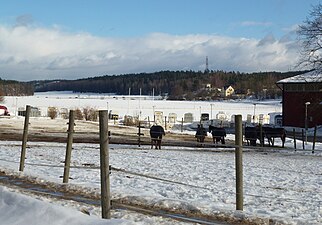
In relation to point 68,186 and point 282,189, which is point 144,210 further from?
point 282,189

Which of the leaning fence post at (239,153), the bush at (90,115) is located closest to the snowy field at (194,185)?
the leaning fence post at (239,153)

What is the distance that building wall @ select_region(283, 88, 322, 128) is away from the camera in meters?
61.8

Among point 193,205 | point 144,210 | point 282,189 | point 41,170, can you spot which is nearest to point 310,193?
point 282,189

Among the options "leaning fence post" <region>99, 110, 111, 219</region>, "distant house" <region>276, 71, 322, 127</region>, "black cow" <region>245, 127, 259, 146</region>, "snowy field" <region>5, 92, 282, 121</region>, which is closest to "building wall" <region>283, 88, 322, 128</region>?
"distant house" <region>276, 71, 322, 127</region>

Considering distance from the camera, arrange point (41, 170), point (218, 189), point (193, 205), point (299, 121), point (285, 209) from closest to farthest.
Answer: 1. point (193, 205)
2. point (285, 209)
3. point (218, 189)
4. point (41, 170)
5. point (299, 121)

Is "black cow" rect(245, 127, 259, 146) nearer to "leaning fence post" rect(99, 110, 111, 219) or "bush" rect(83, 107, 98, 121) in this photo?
"leaning fence post" rect(99, 110, 111, 219)

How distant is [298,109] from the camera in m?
63.8

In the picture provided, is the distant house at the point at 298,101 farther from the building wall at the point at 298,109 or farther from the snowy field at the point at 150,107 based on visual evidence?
the snowy field at the point at 150,107

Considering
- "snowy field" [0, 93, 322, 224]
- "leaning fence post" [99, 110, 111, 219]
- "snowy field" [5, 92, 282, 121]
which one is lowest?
"snowy field" [0, 93, 322, 224]

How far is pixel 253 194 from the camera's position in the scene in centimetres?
1180

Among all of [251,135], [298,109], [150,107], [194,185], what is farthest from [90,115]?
[194,185]

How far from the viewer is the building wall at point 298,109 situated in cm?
6175

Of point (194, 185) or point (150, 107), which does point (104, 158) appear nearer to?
point (194, 185)

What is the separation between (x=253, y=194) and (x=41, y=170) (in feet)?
20.1
